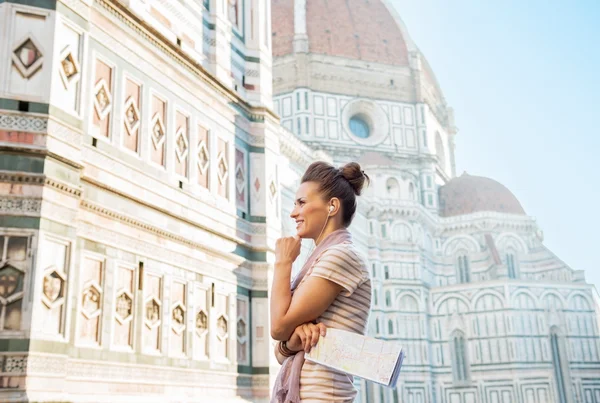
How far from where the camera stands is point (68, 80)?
6.29 m

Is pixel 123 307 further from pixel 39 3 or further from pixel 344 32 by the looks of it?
pixel 344 32

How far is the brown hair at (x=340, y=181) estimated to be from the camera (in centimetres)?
248

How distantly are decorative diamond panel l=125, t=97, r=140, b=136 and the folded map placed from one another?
18.6 ft

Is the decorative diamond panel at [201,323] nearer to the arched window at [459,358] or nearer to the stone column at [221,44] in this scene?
the stone column at [221,44]

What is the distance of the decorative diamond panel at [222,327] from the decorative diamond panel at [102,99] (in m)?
2.84

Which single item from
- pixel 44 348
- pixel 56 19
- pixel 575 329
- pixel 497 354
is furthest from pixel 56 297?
pixel 575 329

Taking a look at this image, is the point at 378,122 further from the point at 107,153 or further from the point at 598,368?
the point at 107,153

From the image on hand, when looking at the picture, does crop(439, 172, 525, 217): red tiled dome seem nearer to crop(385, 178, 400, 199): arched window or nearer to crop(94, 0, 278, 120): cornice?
crop(385, 178, 400, 199): arched window

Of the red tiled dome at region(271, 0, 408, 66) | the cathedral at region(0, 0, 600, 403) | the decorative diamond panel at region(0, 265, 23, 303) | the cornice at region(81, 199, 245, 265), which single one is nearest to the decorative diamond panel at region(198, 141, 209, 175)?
the cathedral at region(0, 0, 600, 403)

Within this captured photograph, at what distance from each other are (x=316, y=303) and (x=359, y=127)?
3907 centimetres

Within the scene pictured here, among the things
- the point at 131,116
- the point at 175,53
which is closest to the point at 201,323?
the point at 131,116

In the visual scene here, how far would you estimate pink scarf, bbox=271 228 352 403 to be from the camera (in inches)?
86.9

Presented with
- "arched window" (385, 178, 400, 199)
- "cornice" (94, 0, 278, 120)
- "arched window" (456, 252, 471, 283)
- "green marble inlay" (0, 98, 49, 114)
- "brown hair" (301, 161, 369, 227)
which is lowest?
"brown hair" (301, 161, 369, 227)

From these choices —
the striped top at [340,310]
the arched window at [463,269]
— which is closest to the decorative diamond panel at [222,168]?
the striped top at [340,310]
